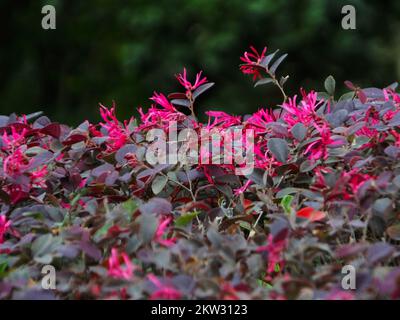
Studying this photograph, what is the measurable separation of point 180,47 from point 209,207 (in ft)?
19.1

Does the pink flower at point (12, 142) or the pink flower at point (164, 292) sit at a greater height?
the pink flower at point (12, 142)

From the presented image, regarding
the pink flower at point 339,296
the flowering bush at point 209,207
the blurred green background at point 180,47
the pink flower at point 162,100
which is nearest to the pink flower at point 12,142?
the flowering bush at point 209,207

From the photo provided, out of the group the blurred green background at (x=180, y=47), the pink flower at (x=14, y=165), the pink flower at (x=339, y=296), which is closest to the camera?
the pink flower at (x=339, y=296)

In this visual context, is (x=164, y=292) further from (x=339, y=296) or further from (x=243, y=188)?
(x=243, y=188)

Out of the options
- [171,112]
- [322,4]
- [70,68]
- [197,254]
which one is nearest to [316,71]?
[322,4]

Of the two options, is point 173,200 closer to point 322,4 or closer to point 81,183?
point 81,183

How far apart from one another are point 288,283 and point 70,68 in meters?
8.36

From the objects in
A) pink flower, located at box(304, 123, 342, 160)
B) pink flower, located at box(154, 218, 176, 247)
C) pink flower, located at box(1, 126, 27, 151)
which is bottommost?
pink flower, located at box(154, 218, 176, 247)

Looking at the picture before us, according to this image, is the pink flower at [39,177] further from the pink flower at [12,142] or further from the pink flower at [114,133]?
the pink flower at [114,133]

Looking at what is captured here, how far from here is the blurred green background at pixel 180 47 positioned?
7285 mm

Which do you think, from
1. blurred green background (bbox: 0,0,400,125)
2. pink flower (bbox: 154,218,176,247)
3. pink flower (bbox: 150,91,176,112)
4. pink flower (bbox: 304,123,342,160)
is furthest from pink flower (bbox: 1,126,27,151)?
blurred green background (bbox: 0,0,400,125)

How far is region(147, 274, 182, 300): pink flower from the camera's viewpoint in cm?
143

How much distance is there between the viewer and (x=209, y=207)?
1.88 metres

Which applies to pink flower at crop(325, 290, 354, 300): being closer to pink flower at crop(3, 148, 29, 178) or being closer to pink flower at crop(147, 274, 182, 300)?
pink flower at crop(147, 274, 182, 300)
